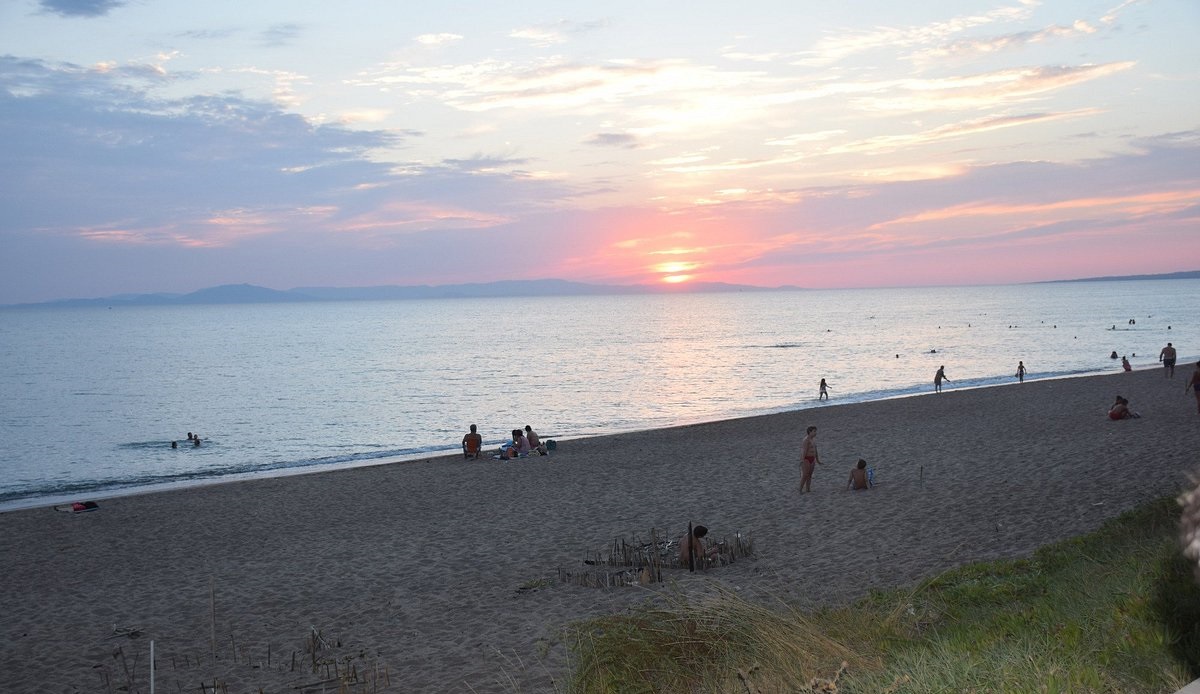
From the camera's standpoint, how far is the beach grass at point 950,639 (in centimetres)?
430

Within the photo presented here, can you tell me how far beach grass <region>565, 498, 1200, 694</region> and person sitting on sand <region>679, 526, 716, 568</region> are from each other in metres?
3.63

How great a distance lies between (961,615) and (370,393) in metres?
56.1

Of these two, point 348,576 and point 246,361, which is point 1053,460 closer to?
point 348,576

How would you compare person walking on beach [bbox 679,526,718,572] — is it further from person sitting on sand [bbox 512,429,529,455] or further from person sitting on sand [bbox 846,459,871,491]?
person sitting on sand [bbox 512,429,529,455]

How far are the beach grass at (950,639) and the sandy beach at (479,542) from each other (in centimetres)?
112

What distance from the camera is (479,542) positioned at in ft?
52.5

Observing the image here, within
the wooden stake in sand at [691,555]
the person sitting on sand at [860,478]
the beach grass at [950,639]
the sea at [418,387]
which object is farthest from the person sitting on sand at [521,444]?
the beach grass at [950,639]

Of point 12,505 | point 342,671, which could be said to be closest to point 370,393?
point 12,505

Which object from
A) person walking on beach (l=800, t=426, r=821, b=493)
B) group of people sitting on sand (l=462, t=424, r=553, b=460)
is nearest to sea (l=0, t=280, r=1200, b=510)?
group of people sitting on sand (l=462, t=424, r=553, b=460)

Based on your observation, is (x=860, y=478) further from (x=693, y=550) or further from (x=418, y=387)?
(x=418, y=387)

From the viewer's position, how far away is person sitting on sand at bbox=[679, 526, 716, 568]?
12562 mm

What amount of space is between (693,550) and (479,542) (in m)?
4.99

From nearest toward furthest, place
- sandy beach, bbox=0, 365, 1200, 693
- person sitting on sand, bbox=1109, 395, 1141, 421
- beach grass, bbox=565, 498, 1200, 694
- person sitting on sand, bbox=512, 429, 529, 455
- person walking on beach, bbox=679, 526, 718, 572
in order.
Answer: beach grass, bbox=565, 498, 1200, 694
sandy beach, bbox=0, 365, 1200, 693
person walking on beach, bbox=679, 526, 718, 572
person sitting on sand, bbox=1109, 395, 1141, 421
person sitting on sand, bbox=512, 429, 529, 455

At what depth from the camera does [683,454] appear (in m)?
26.6
